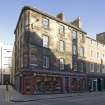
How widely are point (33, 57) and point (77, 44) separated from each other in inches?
508

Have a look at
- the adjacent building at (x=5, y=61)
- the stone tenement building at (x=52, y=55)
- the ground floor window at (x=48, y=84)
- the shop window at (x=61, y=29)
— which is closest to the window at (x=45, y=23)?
the stone tenement building at (x=52, y=55)

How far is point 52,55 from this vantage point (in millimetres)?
42219

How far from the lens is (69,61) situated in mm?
46344

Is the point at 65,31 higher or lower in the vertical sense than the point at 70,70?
higher

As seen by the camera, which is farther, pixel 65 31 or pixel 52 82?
pixel 65 31

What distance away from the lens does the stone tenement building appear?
38.4 metres

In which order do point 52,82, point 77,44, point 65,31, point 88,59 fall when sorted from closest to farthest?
point 52,82 < point 65,31 < point 77,44 < point 88,59

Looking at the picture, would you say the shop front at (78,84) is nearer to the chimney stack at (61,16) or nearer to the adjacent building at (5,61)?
the chimney stack at (61,16)

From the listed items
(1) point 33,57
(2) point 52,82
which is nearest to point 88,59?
(2) point 52,82

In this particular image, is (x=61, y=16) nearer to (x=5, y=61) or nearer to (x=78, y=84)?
(x=78, y=84)

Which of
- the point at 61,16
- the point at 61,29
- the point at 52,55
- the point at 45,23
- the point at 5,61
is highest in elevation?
the point at 61,16

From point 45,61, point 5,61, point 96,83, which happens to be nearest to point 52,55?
point 45,61

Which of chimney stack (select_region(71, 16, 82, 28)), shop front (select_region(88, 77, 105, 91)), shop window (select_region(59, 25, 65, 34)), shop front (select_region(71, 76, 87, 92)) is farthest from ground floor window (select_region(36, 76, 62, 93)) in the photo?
chimney stack (select_region(71, 16, 82, 28))

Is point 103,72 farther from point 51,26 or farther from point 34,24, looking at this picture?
point 34,24
